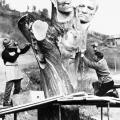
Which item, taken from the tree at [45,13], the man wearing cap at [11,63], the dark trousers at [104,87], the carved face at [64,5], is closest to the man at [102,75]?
the dark trousers at [104,87]

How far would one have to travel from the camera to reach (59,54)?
35.0 ft

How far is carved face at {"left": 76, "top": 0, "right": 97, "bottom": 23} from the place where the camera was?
36.0 feet

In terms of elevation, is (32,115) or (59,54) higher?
(59,54)

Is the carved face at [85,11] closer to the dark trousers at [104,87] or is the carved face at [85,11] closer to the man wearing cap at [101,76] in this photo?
→ the man wearing cap at [101,76]

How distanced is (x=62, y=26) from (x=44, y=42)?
560 mm

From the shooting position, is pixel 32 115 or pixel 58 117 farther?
pixel 32 115

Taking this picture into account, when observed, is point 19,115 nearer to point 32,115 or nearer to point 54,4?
point 32,115

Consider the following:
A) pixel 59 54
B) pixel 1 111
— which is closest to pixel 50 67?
pixel 59 54

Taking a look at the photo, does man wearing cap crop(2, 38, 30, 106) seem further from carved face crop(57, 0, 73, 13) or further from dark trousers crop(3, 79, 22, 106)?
carved face crop(57, 0, 73, 13)

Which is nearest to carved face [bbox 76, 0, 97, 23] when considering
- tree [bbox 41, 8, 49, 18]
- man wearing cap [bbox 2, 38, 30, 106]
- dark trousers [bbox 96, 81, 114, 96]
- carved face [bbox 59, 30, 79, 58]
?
carved face [bbox 59, 30, 79, 58]

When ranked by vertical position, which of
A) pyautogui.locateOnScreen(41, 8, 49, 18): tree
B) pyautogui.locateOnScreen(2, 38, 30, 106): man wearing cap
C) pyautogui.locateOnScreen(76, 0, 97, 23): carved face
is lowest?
pyautogui.locateOnScreen(2, 38, 30, 106): man wearing cap

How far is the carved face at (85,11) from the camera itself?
11.0 metres

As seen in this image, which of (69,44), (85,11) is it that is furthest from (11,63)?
(85,11)

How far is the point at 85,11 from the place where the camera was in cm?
1105
